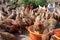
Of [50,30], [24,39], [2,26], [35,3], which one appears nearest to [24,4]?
[35,3]

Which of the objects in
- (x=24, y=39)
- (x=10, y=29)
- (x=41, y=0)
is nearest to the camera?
(x=24, y=39)

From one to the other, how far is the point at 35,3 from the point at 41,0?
0.22 metres

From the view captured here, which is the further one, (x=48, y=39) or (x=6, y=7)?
(x=6, y=7)

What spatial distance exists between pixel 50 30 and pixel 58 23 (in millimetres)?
500

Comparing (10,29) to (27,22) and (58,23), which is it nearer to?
(27,22)

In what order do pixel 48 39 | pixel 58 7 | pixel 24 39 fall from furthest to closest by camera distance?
pixel 58 7 < pixel 24 39 < pixel 48 39

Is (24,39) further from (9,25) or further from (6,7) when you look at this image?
(6,7)

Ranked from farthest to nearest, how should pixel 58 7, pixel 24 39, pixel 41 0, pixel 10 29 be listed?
pixel 41 0 < pixel 58 7 < pixel 10 29 < pixel 24 39

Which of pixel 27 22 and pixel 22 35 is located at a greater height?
pixel 27 22

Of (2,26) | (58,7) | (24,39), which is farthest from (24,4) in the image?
(24,39)

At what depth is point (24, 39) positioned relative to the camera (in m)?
3.81

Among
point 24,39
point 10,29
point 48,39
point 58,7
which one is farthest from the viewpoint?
point 58,7

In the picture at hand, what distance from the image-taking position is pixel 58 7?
187 inches

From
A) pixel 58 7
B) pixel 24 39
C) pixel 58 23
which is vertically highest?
pixel 58 7
